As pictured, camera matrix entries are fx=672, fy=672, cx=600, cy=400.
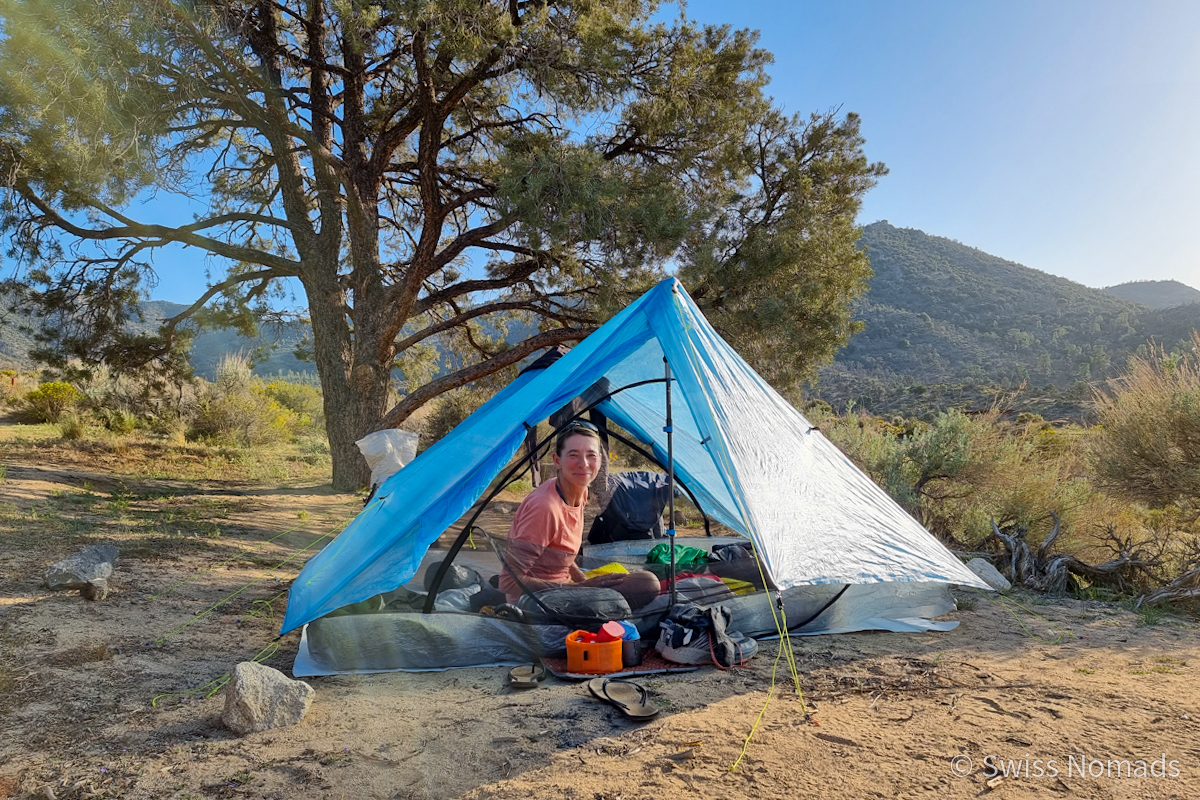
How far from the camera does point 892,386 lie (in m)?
28.7

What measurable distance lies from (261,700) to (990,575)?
4.65 metres

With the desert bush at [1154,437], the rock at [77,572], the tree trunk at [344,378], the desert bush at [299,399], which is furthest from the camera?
the desert bush at [299,399]

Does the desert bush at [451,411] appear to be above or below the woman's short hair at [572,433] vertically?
above

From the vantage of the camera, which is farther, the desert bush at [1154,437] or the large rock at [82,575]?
the desert bush at [1154,437]

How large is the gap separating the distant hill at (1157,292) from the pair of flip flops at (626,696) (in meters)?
56.4

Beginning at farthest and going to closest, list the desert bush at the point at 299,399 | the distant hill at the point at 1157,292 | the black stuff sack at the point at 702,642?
the distant hill at the point at 1157,292 → the desert bush at the point at 299,399 → the black stuff sack at the point at 702,642

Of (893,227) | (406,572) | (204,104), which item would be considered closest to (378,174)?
(204,104)

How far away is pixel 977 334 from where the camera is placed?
112ft

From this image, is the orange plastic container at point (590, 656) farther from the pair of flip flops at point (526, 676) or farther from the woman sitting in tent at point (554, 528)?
the woman sitting in tent at point (554, 528)

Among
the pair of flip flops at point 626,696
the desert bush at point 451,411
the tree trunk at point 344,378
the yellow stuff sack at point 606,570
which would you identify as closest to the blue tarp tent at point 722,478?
the pair of flip flops at point 626,696

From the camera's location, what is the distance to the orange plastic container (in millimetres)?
3121

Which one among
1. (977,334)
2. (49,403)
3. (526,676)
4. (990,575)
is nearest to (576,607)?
(526,676)

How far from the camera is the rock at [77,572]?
3.94 meters

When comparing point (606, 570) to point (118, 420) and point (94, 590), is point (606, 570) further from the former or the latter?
point (118, 420)
